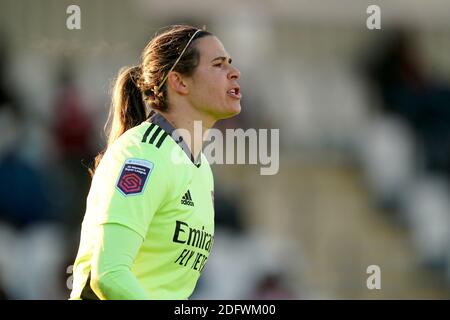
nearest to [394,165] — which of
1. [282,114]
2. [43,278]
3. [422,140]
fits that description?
[422,140]

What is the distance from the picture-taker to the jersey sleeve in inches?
158

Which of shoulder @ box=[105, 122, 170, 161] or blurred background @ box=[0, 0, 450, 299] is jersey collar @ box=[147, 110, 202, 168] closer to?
shoulder @ box=[105, 122, 170, 161]

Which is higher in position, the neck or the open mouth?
the open mouth

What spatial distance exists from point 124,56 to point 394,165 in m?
2.81

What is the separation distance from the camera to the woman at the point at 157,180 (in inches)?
157

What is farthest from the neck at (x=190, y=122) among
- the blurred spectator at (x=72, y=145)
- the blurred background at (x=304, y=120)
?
the blurred background at (x=304, y=120)

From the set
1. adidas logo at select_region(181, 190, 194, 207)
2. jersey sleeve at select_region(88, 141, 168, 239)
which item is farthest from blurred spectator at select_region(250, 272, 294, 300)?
jersey sleeve at select_region(88, 141, 168, 239)

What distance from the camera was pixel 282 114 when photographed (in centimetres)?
1098

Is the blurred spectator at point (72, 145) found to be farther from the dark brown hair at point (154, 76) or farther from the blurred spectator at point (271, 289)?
the dark brown hair at point (154, 76)

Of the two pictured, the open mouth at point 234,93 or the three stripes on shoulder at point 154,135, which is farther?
the open mouth at point 234,93

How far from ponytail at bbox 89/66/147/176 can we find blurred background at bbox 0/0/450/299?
15.0 feet

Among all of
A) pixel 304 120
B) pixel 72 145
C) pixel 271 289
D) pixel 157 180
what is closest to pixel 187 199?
pixel 157 180

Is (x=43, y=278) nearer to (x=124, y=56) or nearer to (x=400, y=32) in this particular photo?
(x=124, y=56)

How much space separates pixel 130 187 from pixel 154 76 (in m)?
0.72
